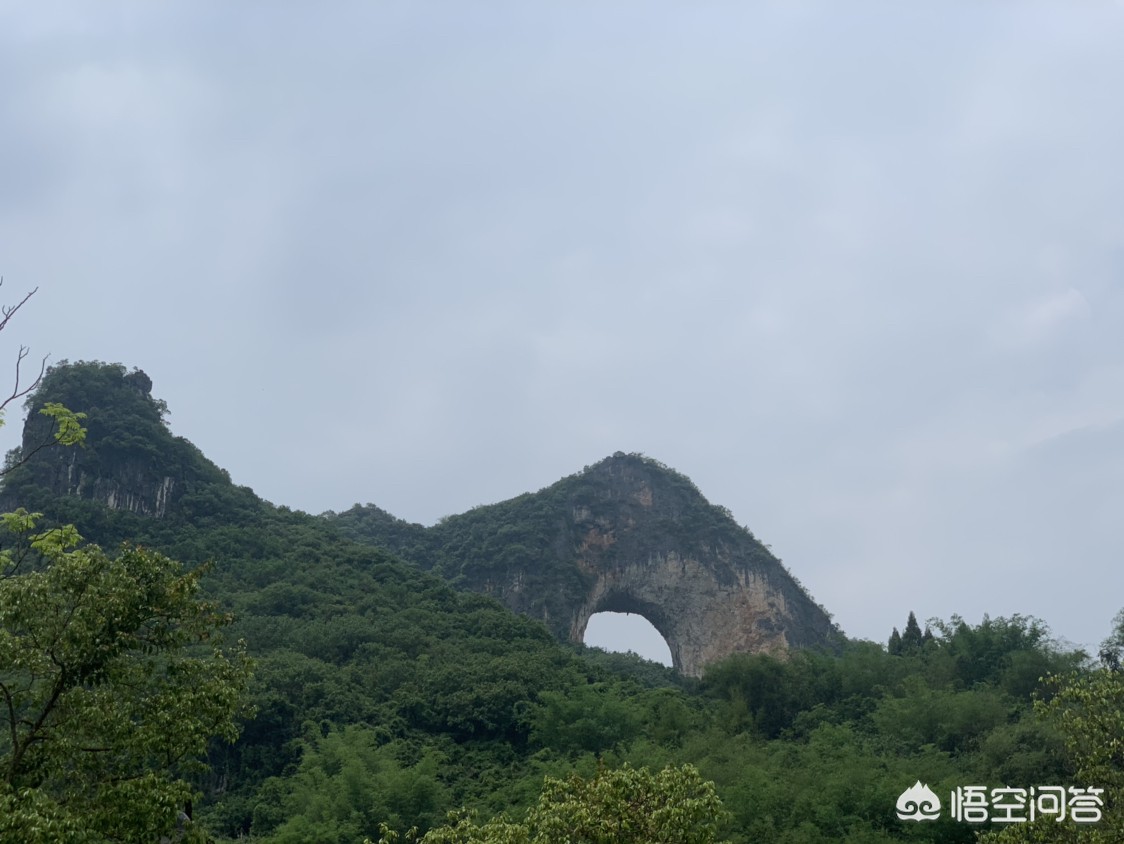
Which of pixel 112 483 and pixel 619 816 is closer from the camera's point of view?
pixel 619 816

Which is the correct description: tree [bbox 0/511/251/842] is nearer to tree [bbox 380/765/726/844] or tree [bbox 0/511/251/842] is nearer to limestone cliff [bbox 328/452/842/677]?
tree [bbox 380/765/726/844]

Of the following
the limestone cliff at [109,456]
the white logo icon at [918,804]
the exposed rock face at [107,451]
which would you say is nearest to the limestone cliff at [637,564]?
the limestone cliff at [109,456]

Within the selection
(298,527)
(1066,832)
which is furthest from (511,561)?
(1066,832)

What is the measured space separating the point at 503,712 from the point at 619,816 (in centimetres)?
1818

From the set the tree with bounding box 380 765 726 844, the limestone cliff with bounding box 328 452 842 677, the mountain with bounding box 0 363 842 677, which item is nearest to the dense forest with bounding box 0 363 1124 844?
the tree with bounding box 380 765 726 844

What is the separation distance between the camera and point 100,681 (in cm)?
758

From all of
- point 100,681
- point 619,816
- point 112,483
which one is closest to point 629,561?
point 112,483

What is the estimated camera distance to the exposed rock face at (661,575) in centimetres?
5278

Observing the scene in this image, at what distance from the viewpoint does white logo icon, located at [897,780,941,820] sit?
55.4 feet

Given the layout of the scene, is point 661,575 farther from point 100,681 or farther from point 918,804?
point 100,681

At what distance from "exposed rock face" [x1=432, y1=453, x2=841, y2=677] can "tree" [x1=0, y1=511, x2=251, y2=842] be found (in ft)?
146

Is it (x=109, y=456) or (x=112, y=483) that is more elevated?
(x=109, y=456)

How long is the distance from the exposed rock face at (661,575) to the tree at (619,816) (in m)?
43.8

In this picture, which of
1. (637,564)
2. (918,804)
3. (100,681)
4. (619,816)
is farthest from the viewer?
(637,564)
